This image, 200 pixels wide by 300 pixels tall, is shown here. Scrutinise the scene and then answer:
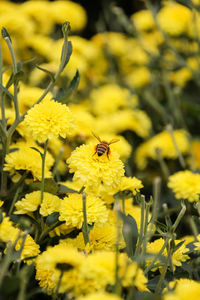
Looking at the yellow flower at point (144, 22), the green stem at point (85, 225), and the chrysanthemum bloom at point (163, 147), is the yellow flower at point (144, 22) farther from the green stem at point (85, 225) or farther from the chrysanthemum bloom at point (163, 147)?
the green stem at point (85, 225)

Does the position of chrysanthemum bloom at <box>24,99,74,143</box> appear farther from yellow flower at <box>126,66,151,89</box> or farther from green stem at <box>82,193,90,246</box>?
yellow flower at <box>126,66,151,89</box>

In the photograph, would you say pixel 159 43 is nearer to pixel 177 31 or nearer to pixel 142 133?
pixel 177 31

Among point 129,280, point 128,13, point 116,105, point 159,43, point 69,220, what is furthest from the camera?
point 128,13

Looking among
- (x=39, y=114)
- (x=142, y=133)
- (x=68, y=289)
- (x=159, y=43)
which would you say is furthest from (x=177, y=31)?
(x=68, y=289)

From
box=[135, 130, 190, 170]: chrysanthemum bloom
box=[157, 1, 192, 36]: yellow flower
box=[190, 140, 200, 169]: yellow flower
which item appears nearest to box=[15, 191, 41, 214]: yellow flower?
box=[135, 130, 190, 170]: chrysanthemum bloom

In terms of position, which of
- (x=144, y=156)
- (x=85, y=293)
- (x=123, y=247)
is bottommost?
(x=85, y=293)

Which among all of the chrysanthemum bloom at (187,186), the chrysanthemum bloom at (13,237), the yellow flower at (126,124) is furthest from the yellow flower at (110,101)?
the chrysanthemum bloom at (13,237)
